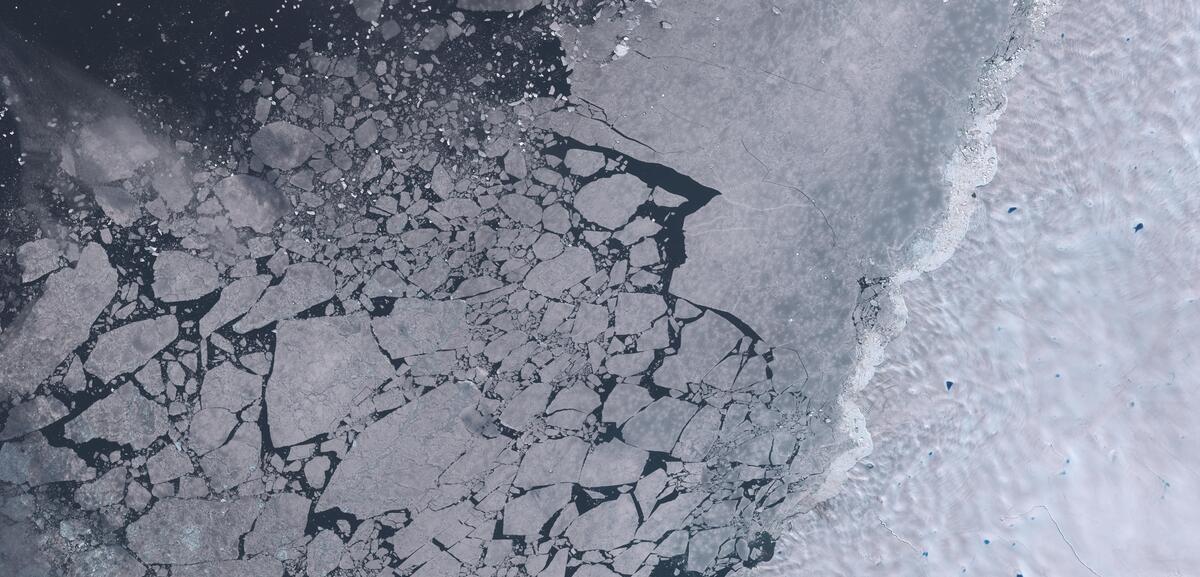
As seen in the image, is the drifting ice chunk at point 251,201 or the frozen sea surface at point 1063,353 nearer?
the drifting ice chunk at point 251,201

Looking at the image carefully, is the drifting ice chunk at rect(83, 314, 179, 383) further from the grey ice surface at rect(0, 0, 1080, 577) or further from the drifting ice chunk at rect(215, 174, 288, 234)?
the drifting ice chunk at rect(215, 174, 288, 234)

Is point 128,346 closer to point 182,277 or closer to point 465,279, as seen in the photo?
point 182,277

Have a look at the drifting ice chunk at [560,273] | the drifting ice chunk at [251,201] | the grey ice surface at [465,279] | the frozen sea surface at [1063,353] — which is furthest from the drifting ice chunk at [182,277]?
the frozen sea surface at [1063,353]

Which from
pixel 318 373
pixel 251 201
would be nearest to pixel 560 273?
pixel 318 373

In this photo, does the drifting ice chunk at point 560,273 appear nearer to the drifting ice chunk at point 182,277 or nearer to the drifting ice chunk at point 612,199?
the drifting ice chunk at point 612,199

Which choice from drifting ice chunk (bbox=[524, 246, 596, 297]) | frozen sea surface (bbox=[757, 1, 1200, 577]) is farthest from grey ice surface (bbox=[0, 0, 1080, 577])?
frozen sea surface (bbox=[757, 1, 1200, 577])
